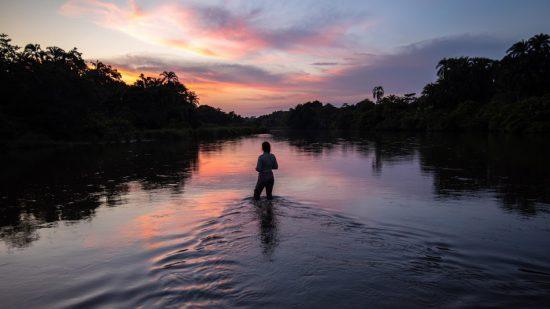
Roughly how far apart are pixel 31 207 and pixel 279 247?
986 centimetres

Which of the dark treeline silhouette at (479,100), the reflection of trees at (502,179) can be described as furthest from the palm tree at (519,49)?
the reflection of trees at (502,179)

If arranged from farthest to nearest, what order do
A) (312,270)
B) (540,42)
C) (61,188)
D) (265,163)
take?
(540,42) < (61,188) < (265,163) < (312,270)

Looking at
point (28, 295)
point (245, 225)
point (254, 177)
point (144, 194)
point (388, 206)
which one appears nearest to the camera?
point (28, 295)

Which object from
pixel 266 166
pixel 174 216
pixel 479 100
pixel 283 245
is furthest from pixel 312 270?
pixel 479 100

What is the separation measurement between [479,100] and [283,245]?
10038 centimetres

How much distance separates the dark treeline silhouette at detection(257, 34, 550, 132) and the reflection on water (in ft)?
186

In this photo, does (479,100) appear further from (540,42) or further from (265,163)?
(265,163)

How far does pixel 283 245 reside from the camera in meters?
7.77

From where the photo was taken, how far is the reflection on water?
559 centimetres

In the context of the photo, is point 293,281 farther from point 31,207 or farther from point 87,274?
point 31,207

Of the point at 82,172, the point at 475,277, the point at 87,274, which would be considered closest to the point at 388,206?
the point at 475,277

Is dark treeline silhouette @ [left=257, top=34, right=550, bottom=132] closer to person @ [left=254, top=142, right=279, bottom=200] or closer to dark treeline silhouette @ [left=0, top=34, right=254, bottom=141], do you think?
person @ [left=254, top=142, right=279, bottom=200]

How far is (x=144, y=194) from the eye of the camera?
14.9 metres

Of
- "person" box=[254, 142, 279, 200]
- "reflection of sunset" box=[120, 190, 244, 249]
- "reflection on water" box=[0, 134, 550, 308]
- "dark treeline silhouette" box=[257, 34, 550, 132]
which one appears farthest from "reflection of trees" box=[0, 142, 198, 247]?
"dark treeline silhouette" box=[257, 34, 550, 132]
